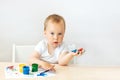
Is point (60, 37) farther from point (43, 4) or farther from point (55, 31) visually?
point (43, 4)

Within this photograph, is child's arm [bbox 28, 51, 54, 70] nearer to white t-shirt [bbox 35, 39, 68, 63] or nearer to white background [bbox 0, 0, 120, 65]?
white t-shirt [bbox 35, 39, 68, 63]

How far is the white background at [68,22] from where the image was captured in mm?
1937

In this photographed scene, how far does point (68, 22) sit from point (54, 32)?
1.34 feet

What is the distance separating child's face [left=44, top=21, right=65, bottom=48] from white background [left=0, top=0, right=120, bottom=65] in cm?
36

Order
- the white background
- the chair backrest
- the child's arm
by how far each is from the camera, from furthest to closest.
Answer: the white background
the chair backrest
the child's arm

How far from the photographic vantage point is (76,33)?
2.00m

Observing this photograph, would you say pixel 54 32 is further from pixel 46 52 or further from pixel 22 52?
pixel 22 52

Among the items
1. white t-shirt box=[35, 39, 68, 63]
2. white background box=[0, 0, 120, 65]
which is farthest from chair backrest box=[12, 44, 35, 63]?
white background box=[0, 0, 120, 65]

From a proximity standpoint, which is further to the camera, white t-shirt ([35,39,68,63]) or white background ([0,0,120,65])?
white background ([0,0,120,65])

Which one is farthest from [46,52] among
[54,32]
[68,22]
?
→ [68,22]

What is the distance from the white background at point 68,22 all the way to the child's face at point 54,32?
36 centimetres

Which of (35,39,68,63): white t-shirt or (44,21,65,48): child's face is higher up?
(44,21,65,48): child's face

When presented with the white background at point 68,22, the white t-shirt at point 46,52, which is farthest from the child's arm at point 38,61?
the white background at point 68,22

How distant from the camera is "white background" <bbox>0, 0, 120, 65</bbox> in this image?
6.35 ft
